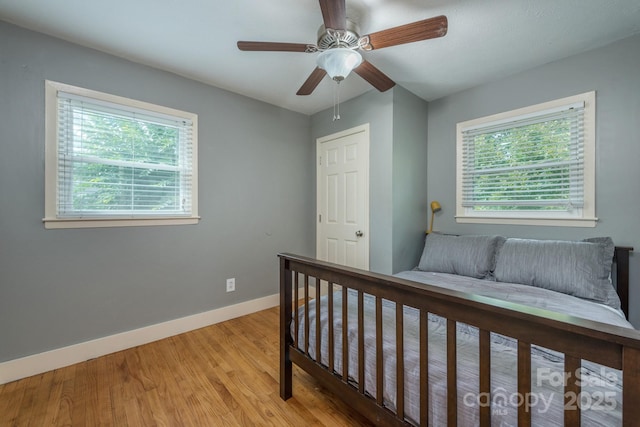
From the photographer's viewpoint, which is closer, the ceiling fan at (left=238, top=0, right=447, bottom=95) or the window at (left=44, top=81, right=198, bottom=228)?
the ceiling fan at (left=238, top=0, right=447, bottom=95)

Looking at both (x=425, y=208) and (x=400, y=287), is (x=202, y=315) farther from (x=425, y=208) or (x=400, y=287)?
(x=425, y=208)

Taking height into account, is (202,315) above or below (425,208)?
below

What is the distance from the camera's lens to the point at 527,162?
2352 mm

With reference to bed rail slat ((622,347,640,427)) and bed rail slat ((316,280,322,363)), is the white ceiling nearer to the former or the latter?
bed rail slat ((316,280,322,363))

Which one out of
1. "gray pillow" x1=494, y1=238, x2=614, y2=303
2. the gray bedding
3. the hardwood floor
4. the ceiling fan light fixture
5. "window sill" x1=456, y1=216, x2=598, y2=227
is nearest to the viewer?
→ the gray bedding

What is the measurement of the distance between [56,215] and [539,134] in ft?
13.0

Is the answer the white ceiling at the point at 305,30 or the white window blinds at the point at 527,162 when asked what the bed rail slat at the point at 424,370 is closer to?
the white ceiling at the point at 305,30

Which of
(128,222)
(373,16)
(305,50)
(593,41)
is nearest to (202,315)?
(128,222)

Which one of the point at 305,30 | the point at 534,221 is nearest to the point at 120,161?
the point at 305,30

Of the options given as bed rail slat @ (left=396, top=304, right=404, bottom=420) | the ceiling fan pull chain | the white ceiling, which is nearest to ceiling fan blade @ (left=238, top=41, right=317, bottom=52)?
the white ceiling

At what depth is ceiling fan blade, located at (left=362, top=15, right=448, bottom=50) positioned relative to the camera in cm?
132

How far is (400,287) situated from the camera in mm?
1044

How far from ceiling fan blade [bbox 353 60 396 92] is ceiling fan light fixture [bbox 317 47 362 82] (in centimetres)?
13

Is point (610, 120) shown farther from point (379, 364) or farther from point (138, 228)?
point (138, 228)
